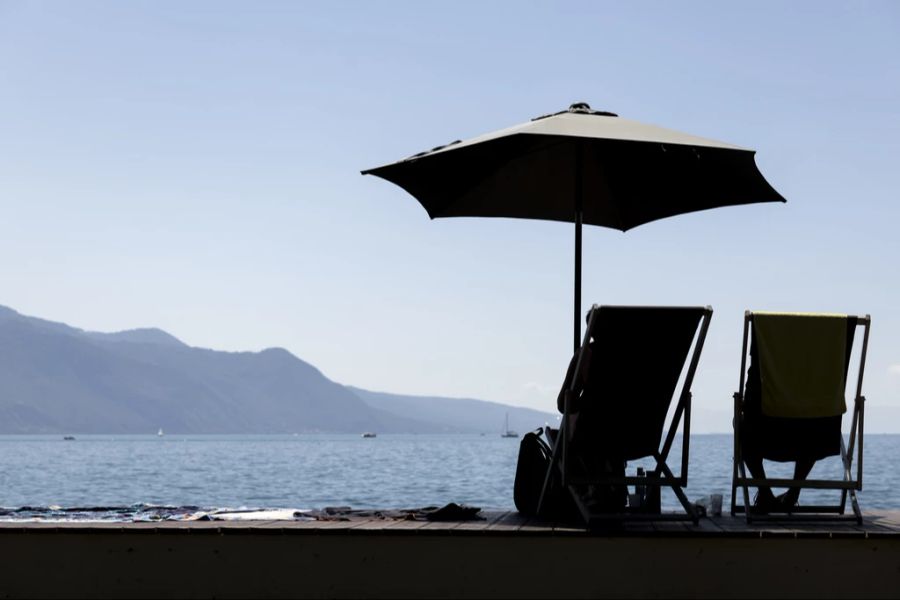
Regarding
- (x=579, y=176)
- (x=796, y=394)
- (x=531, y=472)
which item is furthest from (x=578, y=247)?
(x=796, y=394)

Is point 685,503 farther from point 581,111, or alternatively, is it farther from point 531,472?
point 581,111

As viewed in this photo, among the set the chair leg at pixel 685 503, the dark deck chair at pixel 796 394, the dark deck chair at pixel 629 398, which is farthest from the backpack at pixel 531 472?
the dark deck chair at pixel 796 394

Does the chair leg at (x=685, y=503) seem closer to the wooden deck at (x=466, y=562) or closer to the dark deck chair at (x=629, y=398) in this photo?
the dark deck chair at (x=629, y=398)

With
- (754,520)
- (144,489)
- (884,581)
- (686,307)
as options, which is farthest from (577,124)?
(144,489)

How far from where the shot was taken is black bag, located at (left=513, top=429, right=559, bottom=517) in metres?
5.35

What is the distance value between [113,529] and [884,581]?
291cm

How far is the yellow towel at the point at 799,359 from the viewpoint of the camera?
5.14 metres

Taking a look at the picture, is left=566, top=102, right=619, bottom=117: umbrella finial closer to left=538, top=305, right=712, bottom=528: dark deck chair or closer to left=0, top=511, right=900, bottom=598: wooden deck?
left=538, top=305, right=712, bottom=528: dark deck chair

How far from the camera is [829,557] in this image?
4.57m

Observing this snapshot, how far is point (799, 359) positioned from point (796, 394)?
15 centimetres

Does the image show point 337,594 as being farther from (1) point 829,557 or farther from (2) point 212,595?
(1) point 829,557

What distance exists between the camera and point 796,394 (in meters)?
5.17

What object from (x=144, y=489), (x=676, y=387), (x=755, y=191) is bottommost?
(x=144, y=489)

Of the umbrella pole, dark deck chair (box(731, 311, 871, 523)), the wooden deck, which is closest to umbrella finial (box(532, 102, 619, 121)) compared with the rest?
the umbrella pole
